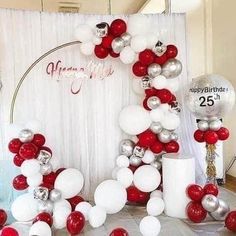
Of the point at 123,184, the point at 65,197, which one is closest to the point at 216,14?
the point at 123,184

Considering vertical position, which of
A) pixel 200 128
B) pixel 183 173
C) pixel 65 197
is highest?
pixel 200 128

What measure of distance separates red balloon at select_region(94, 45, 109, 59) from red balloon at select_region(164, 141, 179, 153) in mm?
1270

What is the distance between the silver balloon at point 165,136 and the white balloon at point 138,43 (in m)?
0.97

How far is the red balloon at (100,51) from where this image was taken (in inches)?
143

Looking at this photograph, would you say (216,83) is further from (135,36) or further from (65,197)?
(65,197)

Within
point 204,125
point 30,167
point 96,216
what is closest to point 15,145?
point 30,167

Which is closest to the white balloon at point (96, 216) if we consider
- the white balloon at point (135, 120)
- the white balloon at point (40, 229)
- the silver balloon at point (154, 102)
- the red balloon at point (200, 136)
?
the white balloon at point (40, 229)

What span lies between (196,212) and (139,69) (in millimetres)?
1678

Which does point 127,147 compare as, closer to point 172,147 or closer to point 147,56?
point 172,147

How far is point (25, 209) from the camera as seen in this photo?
10.1ft

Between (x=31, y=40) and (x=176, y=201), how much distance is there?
2.47m

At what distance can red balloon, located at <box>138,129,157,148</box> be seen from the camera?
3691mm

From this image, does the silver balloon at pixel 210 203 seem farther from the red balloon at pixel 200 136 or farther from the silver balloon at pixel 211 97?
the silver balloon at pixel 211 97

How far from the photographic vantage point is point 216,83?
354 centimetres
